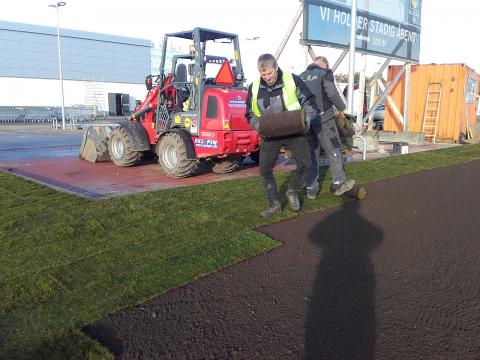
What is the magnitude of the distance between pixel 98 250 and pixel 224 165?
5.46 m

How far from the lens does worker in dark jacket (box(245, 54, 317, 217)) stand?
17.1ft

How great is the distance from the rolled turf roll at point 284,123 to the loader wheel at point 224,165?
4.58 metres

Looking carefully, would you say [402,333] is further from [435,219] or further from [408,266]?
[435,219]

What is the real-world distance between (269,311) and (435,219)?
3.49 meters

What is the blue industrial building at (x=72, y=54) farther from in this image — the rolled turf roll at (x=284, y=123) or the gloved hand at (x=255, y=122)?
the rolled turf roll at (x=284, y=123)

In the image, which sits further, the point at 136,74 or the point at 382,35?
the point at 136,74

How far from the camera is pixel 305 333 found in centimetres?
303

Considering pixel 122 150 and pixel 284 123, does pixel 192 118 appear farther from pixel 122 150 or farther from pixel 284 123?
pixel 284 123

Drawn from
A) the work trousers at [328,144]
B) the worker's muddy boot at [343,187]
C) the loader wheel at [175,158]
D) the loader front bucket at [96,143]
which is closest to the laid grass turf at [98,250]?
the worker's muddy boot at [343,187]

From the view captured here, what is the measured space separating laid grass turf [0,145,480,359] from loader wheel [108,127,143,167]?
2.71 meters

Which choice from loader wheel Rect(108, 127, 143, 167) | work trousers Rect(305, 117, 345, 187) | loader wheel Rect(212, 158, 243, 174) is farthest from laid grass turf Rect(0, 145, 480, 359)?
loader wheel Rect(108, 127, 143, 167)

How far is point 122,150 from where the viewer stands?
33.6ft

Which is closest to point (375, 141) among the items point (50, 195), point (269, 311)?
point (50, 195)

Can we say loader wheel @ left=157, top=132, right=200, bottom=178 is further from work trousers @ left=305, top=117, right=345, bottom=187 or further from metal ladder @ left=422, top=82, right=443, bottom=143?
metal ladder @ left=422, top=82, right=443, bottom=143
